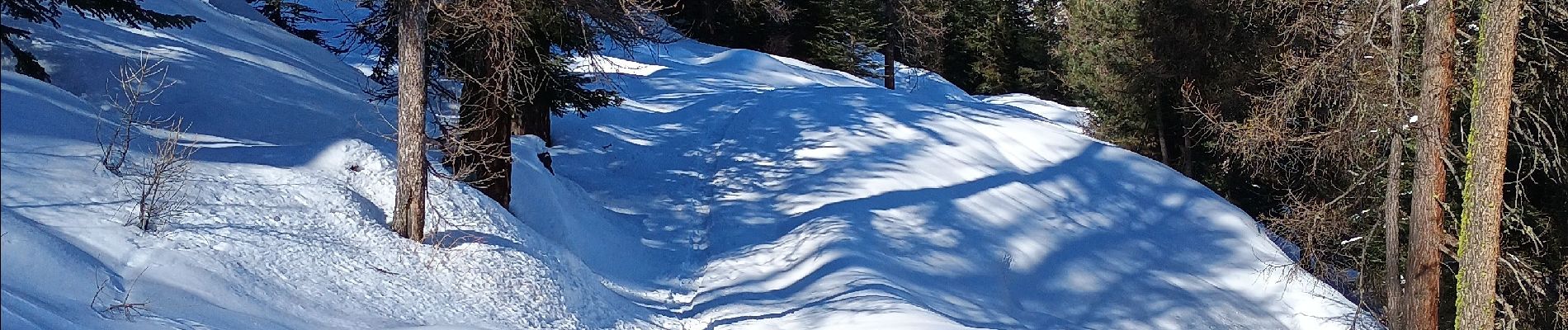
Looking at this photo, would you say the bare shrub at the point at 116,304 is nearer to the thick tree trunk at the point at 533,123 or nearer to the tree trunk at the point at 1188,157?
the thick tree trunk at the point at 533,123

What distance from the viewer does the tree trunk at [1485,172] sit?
29.3 feet

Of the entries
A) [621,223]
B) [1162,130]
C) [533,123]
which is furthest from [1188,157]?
[533,123]

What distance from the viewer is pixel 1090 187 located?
53.8 feet

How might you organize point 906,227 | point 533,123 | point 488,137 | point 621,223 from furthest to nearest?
point 533,123, point 621,223, point 906,227, point 488,137

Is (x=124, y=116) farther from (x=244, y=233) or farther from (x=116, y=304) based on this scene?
(x=116, y=304)

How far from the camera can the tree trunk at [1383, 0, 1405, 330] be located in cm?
970

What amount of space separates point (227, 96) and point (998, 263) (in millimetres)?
8562

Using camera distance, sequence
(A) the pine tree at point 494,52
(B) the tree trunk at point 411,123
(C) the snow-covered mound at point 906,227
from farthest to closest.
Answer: (C) the snow-covered mound at point 906,227 < (A) the pine tree at point 494,52 < (B) the tree trunk at point 411,123

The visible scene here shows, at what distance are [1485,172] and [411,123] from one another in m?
8.88

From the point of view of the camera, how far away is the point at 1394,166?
1024cm

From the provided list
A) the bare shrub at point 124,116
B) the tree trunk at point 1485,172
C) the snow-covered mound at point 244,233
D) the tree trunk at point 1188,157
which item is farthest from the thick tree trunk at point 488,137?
the tree trunk at point 1188,157

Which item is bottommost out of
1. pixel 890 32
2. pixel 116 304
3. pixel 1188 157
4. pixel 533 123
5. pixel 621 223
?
pixel 621 223

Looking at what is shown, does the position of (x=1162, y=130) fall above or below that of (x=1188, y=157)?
above

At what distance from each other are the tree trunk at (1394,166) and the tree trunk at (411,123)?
26.7 feet
